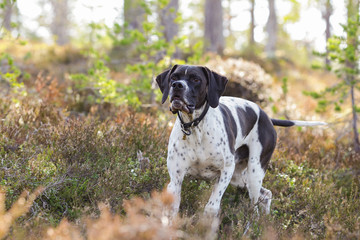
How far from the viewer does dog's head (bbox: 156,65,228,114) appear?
11.1 feet

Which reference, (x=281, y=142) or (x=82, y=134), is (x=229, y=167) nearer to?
(x=82, y=134)

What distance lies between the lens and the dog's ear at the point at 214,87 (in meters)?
3.57

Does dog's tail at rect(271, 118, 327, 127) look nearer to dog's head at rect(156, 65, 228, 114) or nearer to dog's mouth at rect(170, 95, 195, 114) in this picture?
dog's head at rect(156, 65, 228, 114)

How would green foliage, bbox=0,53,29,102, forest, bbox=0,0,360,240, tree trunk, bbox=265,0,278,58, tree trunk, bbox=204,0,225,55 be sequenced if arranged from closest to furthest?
forest, bbox=0,0,360,240 < green foliage, bbox=0,53,29,102 < tree trunk, bbox=204,0,225,55 < tree trunk, bbox=265,0,278,58

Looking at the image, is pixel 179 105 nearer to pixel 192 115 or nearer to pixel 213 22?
pixel 192 115

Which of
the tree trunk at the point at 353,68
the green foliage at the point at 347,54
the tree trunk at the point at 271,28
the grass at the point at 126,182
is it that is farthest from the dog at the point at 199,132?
the tree trunk at the point at 271,28

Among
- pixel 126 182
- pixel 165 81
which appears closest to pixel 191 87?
pixel 165 81

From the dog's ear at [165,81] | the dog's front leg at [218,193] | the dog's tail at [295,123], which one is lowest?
the dog's front leg at [218,193]

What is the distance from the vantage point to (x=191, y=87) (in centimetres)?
349

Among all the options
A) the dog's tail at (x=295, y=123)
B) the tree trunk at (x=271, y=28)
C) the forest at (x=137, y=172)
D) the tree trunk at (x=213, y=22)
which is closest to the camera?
the forest at (x=137, y=172)

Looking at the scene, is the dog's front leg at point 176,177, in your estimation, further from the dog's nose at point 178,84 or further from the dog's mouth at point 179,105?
the dog's nose at point 178,84

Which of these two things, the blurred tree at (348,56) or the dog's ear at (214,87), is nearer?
the dog's ear at (214,87)

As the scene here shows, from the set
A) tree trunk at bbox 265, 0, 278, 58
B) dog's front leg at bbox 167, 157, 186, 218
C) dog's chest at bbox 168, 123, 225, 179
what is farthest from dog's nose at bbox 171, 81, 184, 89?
tree trunk at bbox 265, 0, 278, 58

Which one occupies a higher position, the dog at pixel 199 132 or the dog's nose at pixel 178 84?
the dog's nose at pixel 178 84
